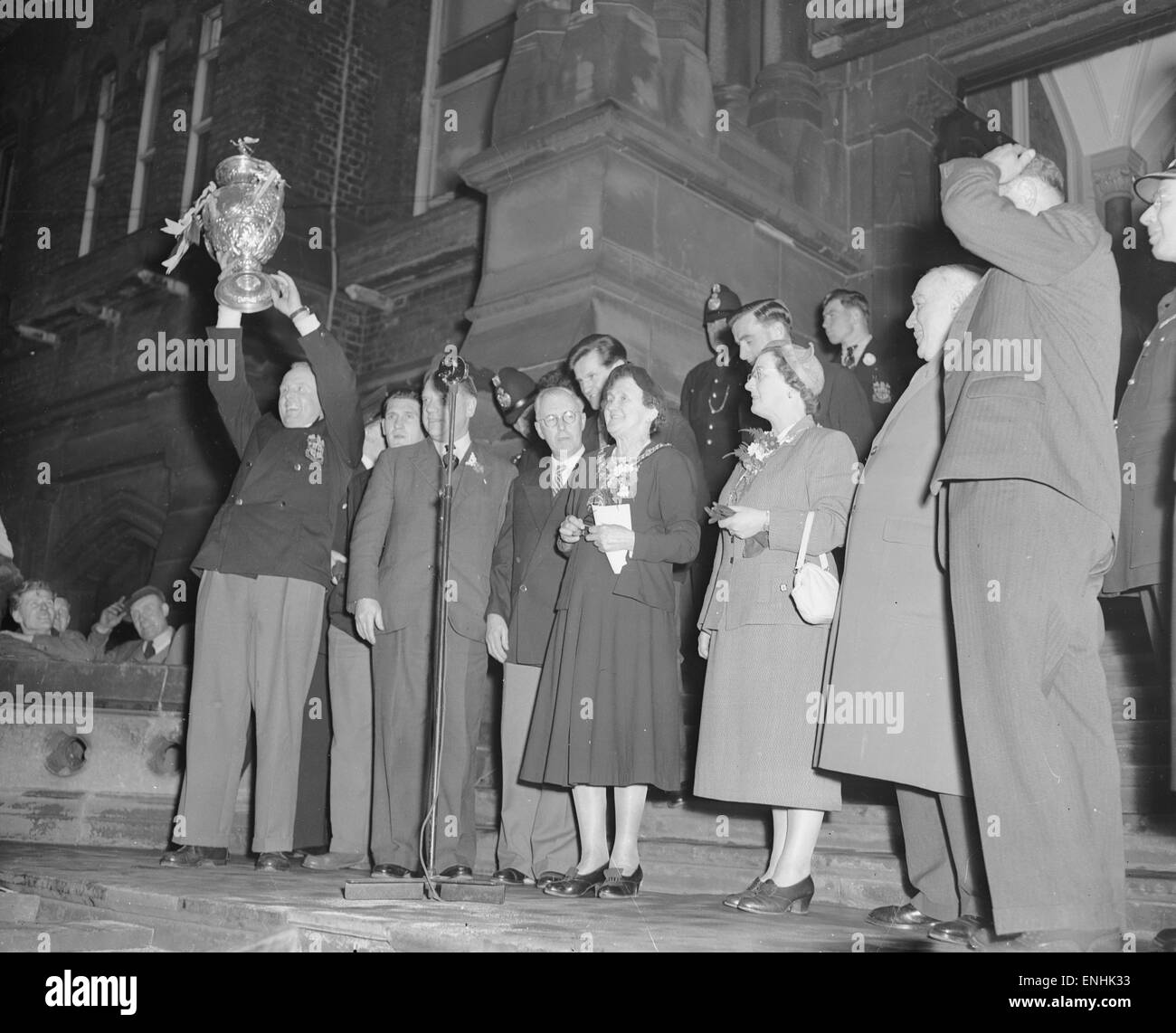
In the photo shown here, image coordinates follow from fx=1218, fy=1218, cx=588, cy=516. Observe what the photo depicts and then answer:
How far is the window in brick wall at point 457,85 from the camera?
11.8m

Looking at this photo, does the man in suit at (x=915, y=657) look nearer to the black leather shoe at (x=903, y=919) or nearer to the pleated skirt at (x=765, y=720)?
the black leather shoe at (x=903, y=919)

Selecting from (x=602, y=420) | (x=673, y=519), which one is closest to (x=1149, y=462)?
(x=673, y=519)

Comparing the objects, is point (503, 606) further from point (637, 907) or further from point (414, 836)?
point (637, 907)

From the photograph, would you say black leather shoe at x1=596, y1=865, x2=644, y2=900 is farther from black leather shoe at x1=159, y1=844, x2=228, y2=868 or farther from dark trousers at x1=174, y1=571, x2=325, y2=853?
black leather shoe at x1=159, y1=844, x2=228, y2=868

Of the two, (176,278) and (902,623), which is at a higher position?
(176,278)

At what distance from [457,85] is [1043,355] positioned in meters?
10.3

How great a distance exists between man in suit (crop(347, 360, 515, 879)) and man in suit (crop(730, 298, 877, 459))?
3.82 feet

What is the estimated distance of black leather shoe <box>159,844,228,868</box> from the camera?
4477mm

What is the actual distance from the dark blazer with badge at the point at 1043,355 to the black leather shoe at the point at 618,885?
5.68ft

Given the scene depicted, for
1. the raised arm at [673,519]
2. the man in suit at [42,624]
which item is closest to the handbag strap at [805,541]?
the raised arm at [673,519]

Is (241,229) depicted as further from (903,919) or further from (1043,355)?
(903,919)

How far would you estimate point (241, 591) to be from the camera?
4.68 metres

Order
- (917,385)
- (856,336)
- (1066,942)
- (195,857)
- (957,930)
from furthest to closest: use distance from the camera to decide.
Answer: (856,336) → (195,857) → (917,385) → (957,930) → (1066,942)

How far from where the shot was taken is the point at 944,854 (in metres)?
3.32
